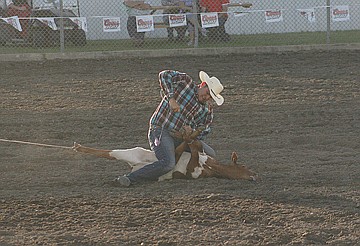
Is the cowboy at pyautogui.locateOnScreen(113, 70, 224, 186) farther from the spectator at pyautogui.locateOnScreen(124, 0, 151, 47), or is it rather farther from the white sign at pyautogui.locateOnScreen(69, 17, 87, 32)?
the spectator at pyautogui.locateOnScreen(124, 0, 151, 47)

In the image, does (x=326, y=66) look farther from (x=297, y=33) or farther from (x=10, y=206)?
(x=10, y=206)

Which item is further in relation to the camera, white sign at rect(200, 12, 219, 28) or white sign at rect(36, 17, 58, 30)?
white sign at rect(200, 12, 219, 28)

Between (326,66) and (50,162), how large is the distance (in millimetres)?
8013

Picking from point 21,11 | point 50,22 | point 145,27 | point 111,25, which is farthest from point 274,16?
point 21,11

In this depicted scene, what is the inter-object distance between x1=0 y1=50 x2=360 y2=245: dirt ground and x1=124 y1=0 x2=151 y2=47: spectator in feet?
4.56

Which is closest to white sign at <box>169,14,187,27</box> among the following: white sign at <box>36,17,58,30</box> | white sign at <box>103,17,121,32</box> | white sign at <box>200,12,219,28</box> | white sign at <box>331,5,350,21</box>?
white sign at <box>200,12,219,28</box>

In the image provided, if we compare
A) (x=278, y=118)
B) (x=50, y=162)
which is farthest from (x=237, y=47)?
(x=50, y=162)

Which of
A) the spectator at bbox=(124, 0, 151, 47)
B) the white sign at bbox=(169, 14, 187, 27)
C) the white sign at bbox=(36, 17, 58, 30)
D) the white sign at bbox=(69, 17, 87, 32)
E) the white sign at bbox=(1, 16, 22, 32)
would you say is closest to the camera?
the white sign at bbox=(36, 17, 58, 30)

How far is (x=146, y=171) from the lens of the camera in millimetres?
8555

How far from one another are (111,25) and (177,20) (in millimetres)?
1405

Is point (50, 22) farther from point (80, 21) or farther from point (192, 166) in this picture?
point (192, 166)

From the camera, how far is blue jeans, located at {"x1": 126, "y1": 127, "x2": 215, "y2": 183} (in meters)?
8.48

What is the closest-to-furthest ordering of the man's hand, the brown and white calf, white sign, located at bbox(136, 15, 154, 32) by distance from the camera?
the man's hand < the brown and white calf < white sign, located at bbox(136, 15, 154, 32)

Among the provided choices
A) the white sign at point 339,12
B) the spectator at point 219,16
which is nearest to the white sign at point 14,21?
the spectator at point 219,16
